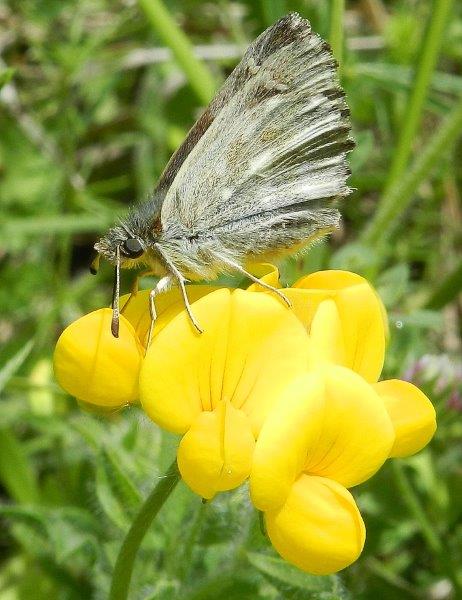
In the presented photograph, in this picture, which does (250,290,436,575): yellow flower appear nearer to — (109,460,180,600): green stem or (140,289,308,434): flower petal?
(140,289,308,434): flower petal

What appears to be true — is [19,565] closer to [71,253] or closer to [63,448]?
[63,448]

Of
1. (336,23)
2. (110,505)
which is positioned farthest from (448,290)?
(110,505)

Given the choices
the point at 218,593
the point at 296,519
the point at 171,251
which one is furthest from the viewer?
the point at 218,593

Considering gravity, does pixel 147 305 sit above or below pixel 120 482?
above

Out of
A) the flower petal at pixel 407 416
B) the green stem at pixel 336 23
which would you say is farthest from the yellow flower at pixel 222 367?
the green stem at pixel 336 23

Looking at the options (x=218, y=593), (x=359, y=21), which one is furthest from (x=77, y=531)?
(x=359, y=21)

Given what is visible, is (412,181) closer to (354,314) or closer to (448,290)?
(448,290)

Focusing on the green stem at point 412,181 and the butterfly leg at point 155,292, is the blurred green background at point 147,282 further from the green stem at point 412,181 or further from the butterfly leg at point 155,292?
the butterfly leg at point 155,292
